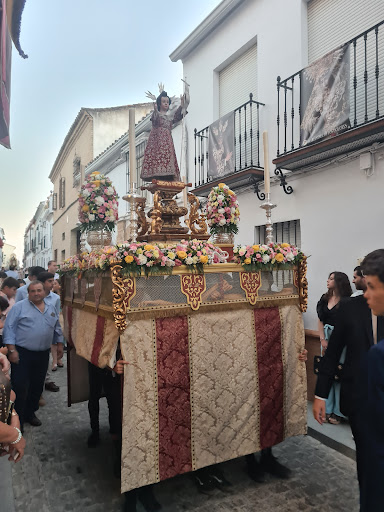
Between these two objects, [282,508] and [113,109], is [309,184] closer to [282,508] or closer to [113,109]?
[282,508]

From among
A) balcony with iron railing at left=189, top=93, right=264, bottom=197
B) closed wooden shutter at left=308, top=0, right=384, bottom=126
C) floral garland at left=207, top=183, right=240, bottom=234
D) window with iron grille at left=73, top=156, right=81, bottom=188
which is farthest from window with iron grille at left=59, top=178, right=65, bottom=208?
floral garland at left=207, top=183, right=240, bottom=234

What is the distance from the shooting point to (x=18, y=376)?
14.1 feet

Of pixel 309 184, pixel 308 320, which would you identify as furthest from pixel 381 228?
pixel 308 320

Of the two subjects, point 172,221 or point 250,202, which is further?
point 250,202

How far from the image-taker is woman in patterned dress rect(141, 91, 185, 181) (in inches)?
Answer: 144

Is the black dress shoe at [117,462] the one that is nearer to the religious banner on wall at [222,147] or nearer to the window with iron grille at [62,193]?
the religious banner on wall at [222,147]

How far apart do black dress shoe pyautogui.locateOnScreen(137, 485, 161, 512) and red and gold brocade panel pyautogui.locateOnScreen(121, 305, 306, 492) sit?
276mm

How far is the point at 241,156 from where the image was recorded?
24.9 ft

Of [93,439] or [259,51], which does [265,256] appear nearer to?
[93,439]

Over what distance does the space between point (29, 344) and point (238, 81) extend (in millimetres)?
6561

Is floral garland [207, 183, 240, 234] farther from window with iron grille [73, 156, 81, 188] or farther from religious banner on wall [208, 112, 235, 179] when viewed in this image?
window with iron grille [73, 156, 81, 188]

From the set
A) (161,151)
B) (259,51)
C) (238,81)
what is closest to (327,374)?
(161,151)

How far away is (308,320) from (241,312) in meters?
3.21

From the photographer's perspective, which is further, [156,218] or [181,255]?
[156,218]
